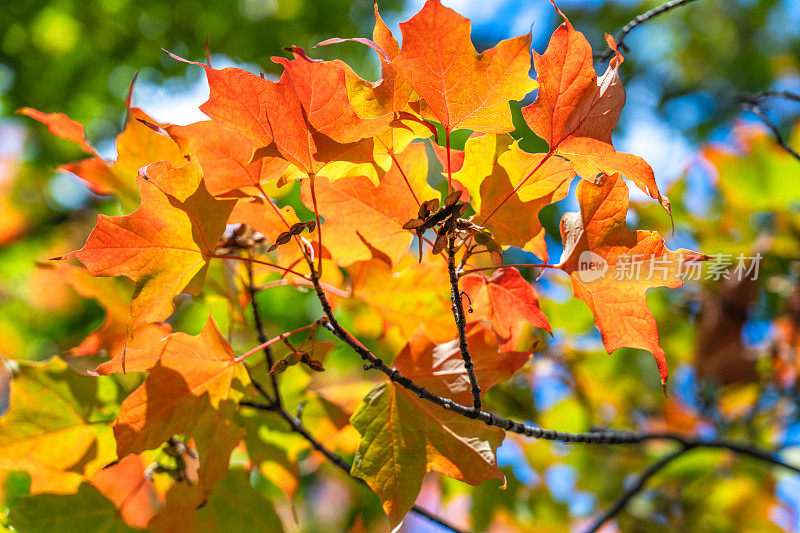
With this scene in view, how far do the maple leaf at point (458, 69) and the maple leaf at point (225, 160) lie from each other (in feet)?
0.48

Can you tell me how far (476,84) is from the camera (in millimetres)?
462

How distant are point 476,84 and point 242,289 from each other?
0.42 m

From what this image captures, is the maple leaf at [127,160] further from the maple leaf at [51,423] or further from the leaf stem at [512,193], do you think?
the leaf stem at [512,193]

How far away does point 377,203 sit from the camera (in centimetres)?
55

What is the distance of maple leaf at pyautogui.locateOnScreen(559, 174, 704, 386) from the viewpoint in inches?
19.7

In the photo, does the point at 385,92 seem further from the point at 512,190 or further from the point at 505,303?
the point at 505,303

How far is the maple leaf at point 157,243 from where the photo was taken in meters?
0.48

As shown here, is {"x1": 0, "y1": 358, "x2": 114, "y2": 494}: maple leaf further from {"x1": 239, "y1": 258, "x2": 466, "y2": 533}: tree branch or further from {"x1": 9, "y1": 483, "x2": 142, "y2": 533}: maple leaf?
{"x1": 239, "y1": 258, "x2": 466, "y2": 533}: tree branch

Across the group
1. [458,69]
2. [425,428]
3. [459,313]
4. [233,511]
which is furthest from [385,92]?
[233,511]

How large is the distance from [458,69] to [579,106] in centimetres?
10

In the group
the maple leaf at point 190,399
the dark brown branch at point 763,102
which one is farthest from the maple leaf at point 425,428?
the dark brown branch at point 763,102

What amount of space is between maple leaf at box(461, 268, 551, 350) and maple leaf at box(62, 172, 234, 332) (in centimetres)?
26

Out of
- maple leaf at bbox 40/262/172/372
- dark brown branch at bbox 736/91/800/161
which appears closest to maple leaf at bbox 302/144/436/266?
maple leaf at bbox 40/262/172/372

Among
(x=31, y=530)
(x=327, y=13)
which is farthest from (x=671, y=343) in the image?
(x=327, y=13)
